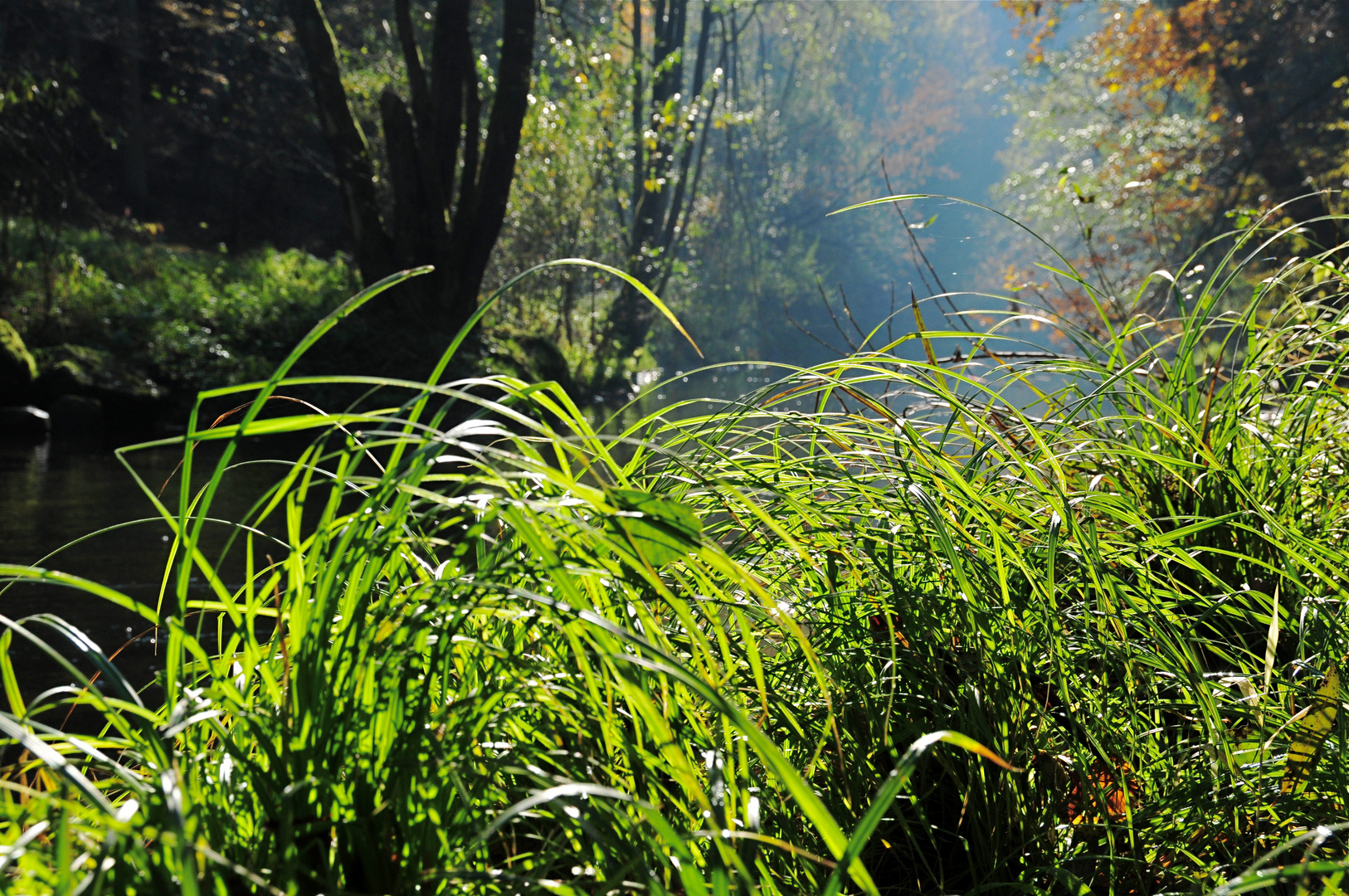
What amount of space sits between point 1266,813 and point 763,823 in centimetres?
52

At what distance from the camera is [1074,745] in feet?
2.89

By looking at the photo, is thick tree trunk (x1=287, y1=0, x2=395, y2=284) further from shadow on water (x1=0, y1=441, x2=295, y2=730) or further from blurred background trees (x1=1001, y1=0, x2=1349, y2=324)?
blurred background trees (x1=1001, y1=0, x2=1349, y2=324)

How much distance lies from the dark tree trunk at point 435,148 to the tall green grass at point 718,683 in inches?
361

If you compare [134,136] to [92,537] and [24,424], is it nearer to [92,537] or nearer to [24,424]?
[24,424]

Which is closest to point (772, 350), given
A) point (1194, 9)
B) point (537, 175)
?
point (537, 175)

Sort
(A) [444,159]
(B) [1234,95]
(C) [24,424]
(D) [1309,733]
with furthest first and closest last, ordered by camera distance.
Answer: (B) [1234,95] < (A) [444,159] < (C) [24,424] < (D) [1309,733]

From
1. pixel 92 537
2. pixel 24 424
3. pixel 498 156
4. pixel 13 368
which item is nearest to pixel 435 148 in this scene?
pixel 498 156

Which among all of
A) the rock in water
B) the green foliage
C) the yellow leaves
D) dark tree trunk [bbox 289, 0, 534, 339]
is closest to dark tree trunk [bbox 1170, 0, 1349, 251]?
dark tree trunk [bbox 289, 0, 534, 339]

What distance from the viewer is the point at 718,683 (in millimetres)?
703

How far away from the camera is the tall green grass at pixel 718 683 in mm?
604

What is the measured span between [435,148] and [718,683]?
10055 mm

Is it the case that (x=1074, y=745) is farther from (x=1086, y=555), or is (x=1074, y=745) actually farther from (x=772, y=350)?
(x=772, y=350)

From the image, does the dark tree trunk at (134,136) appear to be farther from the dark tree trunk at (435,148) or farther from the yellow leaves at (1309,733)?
the yellow leaves at (1309,733)

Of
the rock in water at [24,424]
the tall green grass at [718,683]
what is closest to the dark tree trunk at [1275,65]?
the tall green grass at [718,683]
